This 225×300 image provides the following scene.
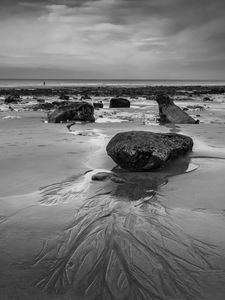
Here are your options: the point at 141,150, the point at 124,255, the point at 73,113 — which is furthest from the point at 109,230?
the point at 73,113

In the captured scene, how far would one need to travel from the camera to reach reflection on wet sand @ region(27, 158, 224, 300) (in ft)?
8.09

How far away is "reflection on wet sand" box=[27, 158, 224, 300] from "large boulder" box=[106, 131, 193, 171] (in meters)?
1.19

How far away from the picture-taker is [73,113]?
12375 mm

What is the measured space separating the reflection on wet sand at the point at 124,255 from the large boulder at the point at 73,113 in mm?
7985

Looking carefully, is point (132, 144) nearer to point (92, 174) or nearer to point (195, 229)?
point (92, 174)

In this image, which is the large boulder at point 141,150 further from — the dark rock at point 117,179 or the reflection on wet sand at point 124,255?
the reflection on wet sand at point 124,255

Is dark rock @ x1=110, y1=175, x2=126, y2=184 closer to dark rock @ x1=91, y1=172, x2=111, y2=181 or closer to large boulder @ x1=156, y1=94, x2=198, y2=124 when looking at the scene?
dark rock @ x1=91, y1=172, x2=111, y2=181

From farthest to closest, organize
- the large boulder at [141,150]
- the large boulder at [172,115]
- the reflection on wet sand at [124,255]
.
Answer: the large boulder at [172,115] → the large boulder at [141,150] → the reflection on wet sand at [124,255]

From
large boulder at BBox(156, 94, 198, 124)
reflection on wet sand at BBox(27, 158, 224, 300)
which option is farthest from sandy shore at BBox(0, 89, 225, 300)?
large boulder at BBox(156, 94, 198, 124)

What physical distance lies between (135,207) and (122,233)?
69cm

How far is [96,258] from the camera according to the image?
113 inches

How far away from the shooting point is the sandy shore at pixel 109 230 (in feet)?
8.19

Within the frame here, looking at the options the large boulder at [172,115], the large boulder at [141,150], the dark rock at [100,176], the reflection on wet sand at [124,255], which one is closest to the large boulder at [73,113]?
the large boulder at [172,115]

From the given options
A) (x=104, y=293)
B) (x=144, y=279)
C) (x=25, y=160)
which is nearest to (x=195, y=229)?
(x=144, y=279)
